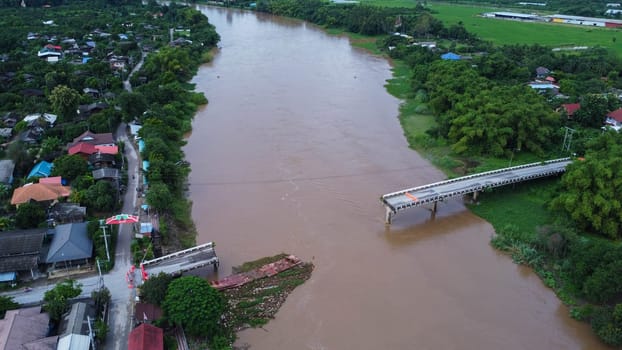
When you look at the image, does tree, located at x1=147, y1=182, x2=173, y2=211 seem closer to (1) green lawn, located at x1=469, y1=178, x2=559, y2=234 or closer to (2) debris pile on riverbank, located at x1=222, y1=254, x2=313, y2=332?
(2) debris pile on riverbank, located at x1=222, y1=254, x2=313, y2=332

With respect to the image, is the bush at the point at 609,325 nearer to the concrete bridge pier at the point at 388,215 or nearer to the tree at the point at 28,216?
the concrete bridge pier at the point at 388,215

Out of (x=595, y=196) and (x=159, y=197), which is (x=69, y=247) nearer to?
(x=159, y=197)

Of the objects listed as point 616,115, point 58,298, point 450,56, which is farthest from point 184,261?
point 450,56

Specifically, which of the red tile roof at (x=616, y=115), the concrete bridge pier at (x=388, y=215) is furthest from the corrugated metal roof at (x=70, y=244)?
the red tile roof at (x=616, y=115)

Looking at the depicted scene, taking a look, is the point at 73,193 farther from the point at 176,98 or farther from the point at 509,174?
the point at 509,174

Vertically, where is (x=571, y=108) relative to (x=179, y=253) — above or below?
above

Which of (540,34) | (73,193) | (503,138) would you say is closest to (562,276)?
(503,138)

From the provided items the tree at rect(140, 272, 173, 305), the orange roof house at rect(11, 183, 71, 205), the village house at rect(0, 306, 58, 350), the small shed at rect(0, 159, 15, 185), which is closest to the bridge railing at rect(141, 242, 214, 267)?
the tree at rect(140, 272, 173, 305)

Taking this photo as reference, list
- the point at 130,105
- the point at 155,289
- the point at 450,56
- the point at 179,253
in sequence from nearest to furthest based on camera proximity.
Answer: the point at 155,289
the point at 179,253
the point at 130,105
the point at 450,56
